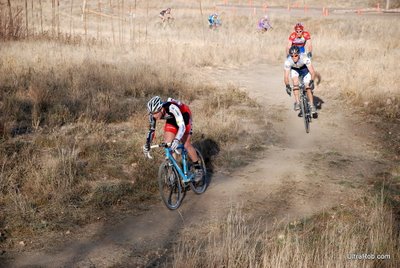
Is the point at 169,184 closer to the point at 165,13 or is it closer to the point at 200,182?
the point at 200,182

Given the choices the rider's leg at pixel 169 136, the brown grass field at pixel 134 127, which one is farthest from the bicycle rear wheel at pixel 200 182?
the rider's leg at pixel 169 136

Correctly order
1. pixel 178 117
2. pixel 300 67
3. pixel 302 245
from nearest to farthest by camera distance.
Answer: pixel 302 245 < pixel 178 117 < pixel 300 67

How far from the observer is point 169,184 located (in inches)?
257

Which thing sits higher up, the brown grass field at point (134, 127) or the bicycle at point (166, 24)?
the bicycle at point (166, 24)

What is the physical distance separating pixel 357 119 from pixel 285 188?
520 centimetres

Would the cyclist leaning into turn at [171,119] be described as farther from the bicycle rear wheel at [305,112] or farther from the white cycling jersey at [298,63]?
the white cycling jersey at [298,63]

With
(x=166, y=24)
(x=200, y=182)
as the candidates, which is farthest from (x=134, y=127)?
(x=166, y=24)

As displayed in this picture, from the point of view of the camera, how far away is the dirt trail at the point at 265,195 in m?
5.47

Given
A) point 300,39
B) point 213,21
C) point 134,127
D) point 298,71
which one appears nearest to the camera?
point 134,127

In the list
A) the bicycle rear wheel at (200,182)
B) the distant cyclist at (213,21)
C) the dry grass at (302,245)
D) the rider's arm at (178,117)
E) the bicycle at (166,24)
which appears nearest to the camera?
the dry grass at (302,245)

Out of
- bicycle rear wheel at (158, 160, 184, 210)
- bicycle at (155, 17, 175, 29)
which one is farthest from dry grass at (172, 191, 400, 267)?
bicycle at (155, 17, 175, 29)

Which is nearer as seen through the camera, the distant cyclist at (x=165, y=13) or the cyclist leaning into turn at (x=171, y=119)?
the cyclist leaning into turn at (x=171, y=119)

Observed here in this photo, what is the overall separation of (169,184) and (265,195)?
1648 mm

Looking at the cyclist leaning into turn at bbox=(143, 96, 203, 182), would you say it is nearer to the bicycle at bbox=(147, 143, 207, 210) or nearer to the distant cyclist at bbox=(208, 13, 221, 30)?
the bicycle at bbox=(147, 143, 207, 210)
